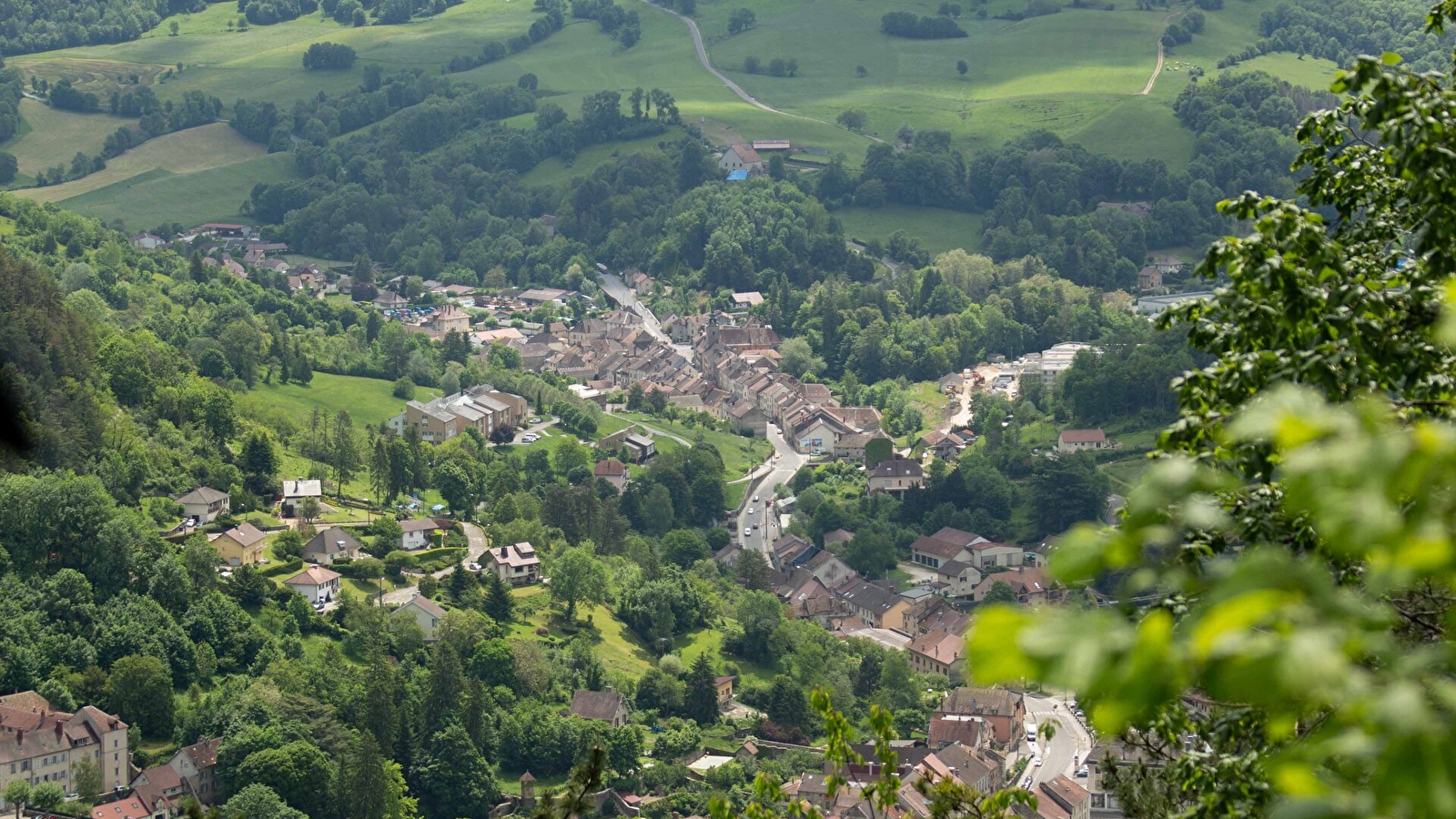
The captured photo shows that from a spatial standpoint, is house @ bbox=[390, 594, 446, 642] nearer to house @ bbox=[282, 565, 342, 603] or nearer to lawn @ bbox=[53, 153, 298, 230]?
house @ bbox=[282, 565, 342, 603]

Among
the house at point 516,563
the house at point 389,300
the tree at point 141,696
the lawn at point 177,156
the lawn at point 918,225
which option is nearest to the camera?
the tree at point 141,696

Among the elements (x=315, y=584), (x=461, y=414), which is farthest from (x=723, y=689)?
(x=461, y=414)

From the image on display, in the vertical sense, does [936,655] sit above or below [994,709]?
below

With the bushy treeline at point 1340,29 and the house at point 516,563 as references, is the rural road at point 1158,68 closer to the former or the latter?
the bushy treeline at point 1340,29

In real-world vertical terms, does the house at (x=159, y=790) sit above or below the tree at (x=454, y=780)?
above

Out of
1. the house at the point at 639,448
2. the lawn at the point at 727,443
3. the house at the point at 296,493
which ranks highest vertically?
the house at the point at 296,493

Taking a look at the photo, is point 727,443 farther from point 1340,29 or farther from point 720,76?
point 1340,29

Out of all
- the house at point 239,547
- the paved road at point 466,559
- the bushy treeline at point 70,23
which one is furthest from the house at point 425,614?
the bushy treeline at point 70,23
